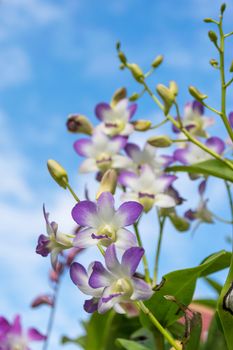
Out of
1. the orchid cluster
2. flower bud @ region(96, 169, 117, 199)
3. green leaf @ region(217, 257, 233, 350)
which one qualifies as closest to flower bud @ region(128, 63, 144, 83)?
the orchid cluster

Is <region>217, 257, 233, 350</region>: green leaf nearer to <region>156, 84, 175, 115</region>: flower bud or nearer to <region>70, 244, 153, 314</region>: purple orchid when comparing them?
<region>70, 244, 153, 314</region>: purple orchid

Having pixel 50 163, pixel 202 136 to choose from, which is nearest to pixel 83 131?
pixel 202 136

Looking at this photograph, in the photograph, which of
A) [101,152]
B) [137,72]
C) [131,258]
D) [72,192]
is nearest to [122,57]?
[137,72]

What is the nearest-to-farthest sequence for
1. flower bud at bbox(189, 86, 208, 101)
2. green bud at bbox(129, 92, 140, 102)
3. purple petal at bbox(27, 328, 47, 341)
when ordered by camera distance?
1. flower bud at bbox(189, 86, 208, 101)
2. green bud at bbox(129, 92, 140, 102)
3. purple petal at bbox(27, 328, 47, 341)

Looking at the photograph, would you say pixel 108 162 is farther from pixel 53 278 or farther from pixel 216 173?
pixel 53 278

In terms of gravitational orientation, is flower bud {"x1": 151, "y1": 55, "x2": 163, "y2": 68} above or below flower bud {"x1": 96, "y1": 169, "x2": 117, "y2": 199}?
above

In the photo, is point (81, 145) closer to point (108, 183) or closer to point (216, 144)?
point (216, 144)
